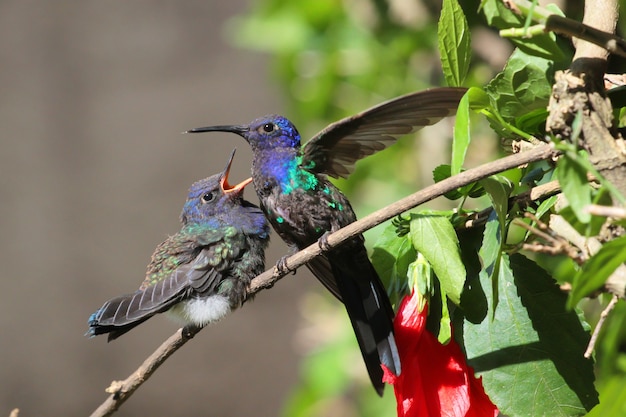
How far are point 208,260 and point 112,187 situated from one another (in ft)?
16.9

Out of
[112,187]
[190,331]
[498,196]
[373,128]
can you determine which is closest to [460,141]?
[498,196]

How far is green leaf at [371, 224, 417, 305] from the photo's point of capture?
55.1 inches

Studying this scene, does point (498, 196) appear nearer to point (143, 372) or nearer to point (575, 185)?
point (575, 185)

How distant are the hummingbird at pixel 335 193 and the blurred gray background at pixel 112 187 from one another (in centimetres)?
468

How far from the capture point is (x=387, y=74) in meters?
3.15

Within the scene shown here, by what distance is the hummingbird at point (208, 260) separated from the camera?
7.71 feet

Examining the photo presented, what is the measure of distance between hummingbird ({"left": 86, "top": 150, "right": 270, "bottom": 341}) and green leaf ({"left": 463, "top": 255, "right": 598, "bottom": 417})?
1.06 m

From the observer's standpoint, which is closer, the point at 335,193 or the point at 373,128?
the point at 373,128

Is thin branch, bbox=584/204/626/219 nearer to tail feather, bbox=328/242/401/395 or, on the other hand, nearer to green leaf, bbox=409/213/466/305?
green leaf, bbox=409/213/466/305

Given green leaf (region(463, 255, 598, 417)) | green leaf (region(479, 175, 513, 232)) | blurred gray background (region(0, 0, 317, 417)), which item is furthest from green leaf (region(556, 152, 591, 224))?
blurred gray background (region(0, 0, 317, 417))

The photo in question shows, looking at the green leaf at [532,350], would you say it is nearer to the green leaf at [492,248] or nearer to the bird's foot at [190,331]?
the green leaf at [492,248]

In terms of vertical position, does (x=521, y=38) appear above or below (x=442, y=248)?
above

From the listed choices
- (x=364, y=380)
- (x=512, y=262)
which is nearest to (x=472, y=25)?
(x=512, y=262)

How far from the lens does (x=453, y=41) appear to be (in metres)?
1.25
